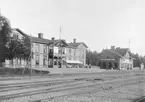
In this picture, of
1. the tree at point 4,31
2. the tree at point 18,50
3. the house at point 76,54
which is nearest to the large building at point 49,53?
the house at point 76,54

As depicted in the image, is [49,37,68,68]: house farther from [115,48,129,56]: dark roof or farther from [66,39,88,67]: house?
[115,48,129,56]: dark roof

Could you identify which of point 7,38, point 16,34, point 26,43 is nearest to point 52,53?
point 16,34

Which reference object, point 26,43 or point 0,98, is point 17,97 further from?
point 26,43

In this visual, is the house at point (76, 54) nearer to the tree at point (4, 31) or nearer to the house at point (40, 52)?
the house at point (40, 52)

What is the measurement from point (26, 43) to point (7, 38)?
4126 mm

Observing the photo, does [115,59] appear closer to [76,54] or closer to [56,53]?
[76,54]

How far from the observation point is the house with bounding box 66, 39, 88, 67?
6290 centimetres

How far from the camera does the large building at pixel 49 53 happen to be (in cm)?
5012

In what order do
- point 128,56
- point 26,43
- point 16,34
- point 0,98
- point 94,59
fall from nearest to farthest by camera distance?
point 0,98, point 26,43, point 16,34, point 128,56, point 94,59

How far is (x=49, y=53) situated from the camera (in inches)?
2249

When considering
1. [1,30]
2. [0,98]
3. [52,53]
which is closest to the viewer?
[0,98]

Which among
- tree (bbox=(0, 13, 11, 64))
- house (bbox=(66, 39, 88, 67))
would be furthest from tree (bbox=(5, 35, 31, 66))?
house (bbox=(66, 39, 88, 67))

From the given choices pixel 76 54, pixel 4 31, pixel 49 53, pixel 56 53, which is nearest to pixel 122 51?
pixel 76 54

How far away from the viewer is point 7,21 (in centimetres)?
3416
